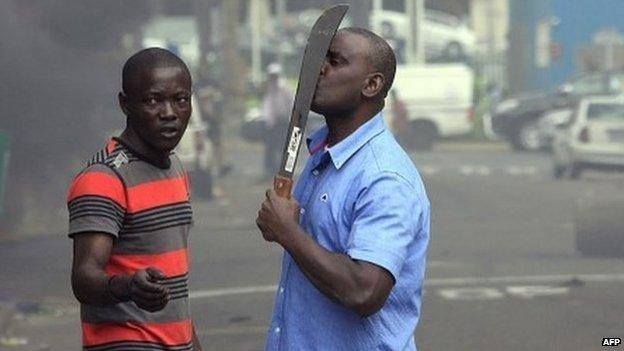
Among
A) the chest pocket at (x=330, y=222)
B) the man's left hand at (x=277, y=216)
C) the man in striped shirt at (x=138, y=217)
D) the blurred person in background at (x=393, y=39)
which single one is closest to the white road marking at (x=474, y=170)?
the blurred person in background at (x=393, y=39)

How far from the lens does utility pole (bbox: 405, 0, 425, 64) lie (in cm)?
948

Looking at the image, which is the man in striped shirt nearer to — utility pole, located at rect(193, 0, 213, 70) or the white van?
utility pole, located at rect(193, 0, 213, 70)

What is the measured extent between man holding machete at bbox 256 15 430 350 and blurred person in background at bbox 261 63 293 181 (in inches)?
233

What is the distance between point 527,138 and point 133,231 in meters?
6.52

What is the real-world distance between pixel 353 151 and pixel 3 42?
5.93 meters

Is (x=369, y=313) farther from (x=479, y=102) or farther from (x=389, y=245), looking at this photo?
(x=479, y=102)

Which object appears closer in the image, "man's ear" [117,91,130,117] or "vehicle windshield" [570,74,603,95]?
"man's ear" [117,91,130,117]

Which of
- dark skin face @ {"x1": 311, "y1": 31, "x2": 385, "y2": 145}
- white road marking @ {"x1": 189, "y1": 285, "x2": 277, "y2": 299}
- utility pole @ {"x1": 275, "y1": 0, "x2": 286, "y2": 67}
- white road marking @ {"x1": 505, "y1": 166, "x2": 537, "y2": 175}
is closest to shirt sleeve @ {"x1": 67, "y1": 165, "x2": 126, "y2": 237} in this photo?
dark skin face @ {"x1": 311, "y1": 31, "x2": 385, "y2": 145}

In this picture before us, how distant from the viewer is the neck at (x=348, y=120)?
3.43 metres

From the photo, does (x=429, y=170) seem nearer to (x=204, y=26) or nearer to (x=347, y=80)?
(x=204, y=26)

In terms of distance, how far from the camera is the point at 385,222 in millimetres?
3271

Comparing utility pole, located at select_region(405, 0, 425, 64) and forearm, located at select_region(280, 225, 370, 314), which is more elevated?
forearm, located at select_region(280, 225, 370, 314)

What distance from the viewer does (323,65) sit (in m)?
3.35

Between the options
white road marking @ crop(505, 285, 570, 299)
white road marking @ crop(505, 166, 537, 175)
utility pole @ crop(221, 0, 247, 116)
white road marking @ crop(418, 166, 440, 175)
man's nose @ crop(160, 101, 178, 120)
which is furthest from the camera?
white road marking @ crop(505, 166, 537, 175)
